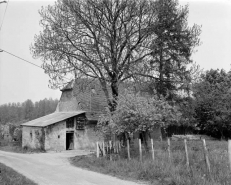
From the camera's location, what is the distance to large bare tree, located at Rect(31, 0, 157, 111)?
1966cm

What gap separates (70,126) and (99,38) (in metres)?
11.9

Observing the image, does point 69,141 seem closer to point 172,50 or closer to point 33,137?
point 33,137

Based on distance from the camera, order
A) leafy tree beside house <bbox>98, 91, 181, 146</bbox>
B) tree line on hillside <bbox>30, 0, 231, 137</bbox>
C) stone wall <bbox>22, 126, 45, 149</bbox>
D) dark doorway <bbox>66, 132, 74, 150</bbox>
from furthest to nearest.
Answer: dark doorway <bbox>66, 132, 74, 150</bbox> < stone wall <bbox>22, 126, 45, 149</bbox> < tree line on hillside <bbox>30, 0, 231, 137</bbox> < leafy tree beside house <bbox>98, 91, 181, 146</bbox>

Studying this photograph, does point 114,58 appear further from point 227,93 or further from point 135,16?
point 227,93

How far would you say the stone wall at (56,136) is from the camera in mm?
26250

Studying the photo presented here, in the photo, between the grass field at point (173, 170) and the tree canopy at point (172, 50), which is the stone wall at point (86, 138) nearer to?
the tree canopy at point (172, 50)

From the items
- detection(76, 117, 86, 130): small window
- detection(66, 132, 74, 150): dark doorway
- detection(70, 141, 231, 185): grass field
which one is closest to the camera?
detection(70, 141, 231, 185): grass field

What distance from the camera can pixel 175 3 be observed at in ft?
71.2

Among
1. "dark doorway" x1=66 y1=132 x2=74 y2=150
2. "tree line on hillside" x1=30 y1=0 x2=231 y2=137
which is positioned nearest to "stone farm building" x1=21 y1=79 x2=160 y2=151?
"dark doorway" x1=66 y1=132 x2=74 y2=150

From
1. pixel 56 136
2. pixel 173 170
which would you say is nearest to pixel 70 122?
pixel 56 136

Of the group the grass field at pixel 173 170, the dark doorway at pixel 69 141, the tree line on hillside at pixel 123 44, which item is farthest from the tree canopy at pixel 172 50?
the dark doorway at pixel 69 141

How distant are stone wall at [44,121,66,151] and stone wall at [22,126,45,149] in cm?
61

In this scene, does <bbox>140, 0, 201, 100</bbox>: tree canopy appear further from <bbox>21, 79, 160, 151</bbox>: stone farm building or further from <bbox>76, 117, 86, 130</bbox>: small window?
<bbox>76, 117, 86, 130</bbox>: small window

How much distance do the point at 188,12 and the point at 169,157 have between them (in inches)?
578
